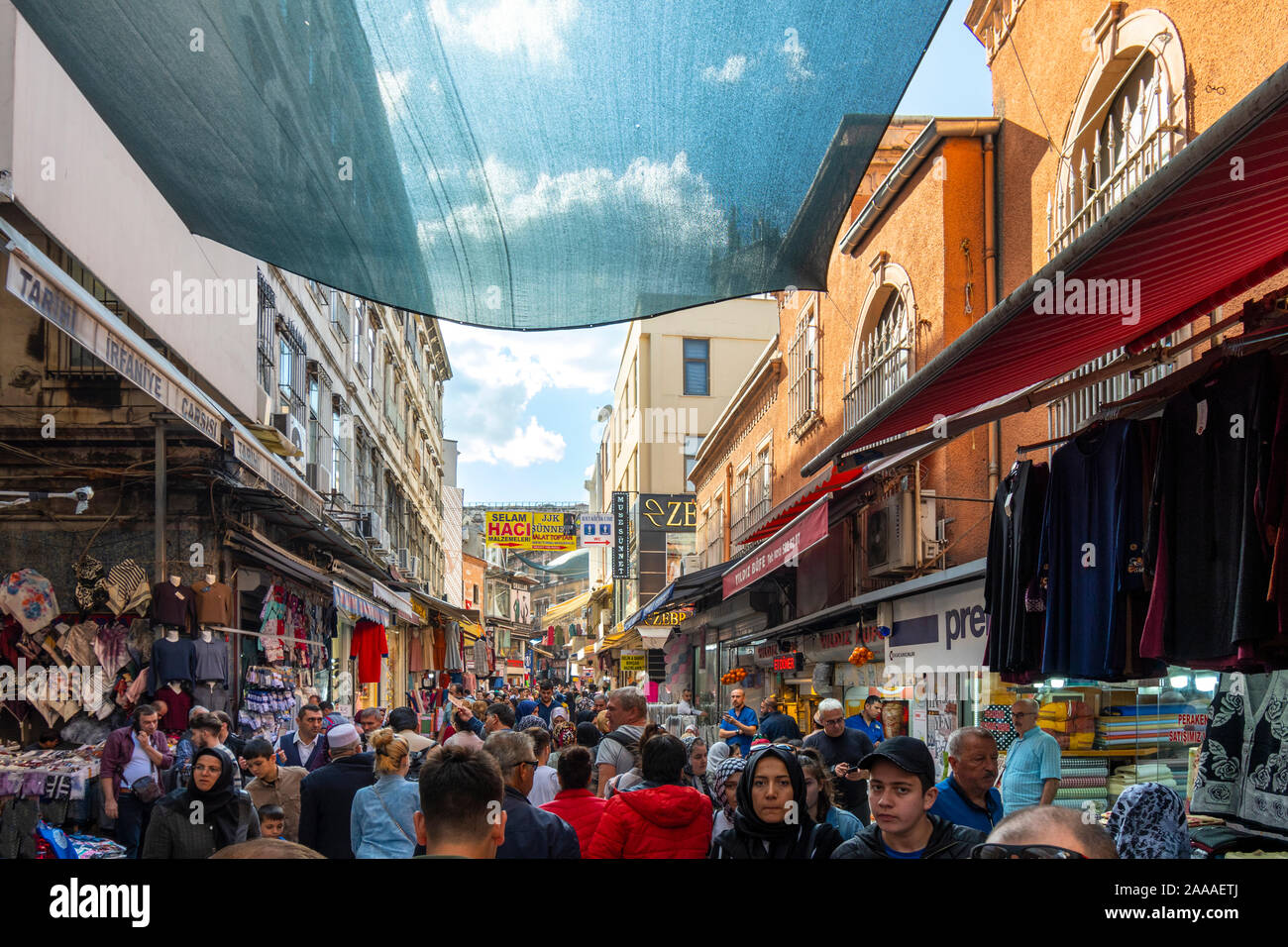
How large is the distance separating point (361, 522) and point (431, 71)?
1764 cm

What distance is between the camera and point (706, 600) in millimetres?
26891

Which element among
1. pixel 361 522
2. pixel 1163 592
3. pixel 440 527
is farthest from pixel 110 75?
pixel 440 527

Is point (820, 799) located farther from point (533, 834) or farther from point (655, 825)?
point (533, 834)

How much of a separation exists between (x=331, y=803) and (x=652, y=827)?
2.33m

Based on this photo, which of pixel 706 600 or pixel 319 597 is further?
pixel 706 600

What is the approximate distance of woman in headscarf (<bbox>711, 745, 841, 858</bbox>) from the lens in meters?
4.39

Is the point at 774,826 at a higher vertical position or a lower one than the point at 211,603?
lower

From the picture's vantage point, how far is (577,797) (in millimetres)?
6023

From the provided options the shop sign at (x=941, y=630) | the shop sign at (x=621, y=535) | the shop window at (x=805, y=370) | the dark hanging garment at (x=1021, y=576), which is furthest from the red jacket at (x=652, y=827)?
the shop sign at (x=621, y=535)

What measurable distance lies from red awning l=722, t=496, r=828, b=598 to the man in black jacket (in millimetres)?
5233

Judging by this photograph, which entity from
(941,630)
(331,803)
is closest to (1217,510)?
(331,803)

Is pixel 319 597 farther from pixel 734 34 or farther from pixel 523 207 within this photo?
pixel 734 34

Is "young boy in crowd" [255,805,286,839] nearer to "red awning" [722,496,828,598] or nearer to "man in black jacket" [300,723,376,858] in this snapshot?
"man in black jacket" [300,723,376,858]
